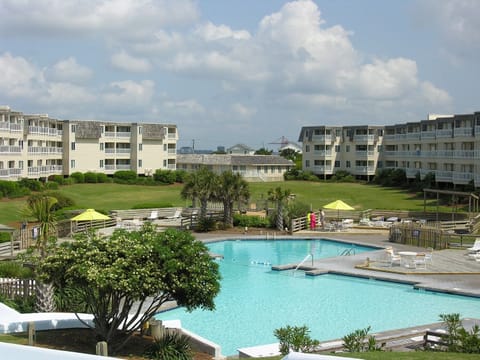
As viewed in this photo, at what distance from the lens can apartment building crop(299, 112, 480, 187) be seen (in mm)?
61188

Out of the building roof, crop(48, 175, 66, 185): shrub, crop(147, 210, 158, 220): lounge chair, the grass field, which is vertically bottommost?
crop(147, 210, 158, 220): lounge chair

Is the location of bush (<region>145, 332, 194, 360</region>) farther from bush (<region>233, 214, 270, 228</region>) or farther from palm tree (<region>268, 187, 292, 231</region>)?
bush (<region>233, 214, 270, 228</region>)

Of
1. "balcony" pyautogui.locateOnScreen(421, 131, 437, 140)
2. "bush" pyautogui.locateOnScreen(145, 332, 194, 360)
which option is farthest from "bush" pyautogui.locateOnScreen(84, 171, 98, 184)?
"bush" pyautogui.locateOnScreen(145, 332, 194, 360)

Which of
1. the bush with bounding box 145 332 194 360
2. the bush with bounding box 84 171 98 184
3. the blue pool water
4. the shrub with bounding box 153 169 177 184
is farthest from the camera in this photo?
the shrub with bounding box 153 169 177 184

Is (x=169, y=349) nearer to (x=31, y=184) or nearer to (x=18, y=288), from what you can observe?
(x=18, y=288)

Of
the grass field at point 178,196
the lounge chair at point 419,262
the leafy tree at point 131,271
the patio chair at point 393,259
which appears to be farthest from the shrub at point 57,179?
the leafy tree at point 131,271

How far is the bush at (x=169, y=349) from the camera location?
14648 millimetres

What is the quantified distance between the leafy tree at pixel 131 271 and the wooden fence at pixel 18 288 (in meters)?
4.50

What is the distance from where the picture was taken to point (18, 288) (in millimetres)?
19906

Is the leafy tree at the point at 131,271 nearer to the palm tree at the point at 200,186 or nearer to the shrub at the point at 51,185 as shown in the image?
the palm tree at the point at 200,186

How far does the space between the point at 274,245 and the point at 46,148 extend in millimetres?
41415

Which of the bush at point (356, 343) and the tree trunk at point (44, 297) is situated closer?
the bush at point (356, 343)

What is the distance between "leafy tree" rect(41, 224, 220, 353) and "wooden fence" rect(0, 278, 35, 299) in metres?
4.50

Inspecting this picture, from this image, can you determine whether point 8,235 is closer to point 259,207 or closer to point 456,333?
point 259,207
